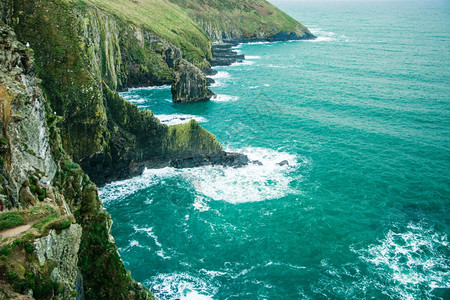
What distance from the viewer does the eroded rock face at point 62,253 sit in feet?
59.8

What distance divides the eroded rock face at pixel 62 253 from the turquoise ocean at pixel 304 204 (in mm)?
15143

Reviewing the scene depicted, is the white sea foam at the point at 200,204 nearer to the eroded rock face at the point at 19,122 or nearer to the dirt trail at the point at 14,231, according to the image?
the eroded rock face at the point at 19,122

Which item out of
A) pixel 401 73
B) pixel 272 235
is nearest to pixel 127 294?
pixel 272 235

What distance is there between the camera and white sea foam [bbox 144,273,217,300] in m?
34.2

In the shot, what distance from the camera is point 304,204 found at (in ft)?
161

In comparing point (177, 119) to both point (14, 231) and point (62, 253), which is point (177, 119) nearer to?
point (62, 253)

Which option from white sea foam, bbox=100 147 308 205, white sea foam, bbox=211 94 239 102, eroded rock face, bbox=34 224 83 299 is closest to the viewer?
eroded rock face, bbox=34 224 83 299

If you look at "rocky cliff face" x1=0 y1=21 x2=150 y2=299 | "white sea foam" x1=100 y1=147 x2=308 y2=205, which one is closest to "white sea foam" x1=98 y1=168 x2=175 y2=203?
"white sea foam" x1=100 y1=147 x2=308 y2=205

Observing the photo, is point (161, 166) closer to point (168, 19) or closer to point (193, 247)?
point (193, 247)

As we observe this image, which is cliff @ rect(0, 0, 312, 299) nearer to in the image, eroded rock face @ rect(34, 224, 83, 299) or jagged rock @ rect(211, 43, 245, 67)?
eroded rock face @ rect(34, 224, 83, 299)

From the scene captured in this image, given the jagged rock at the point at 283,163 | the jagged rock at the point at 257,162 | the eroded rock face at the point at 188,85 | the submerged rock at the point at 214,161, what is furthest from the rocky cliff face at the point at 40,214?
the eroded rock face at the point at 188,85

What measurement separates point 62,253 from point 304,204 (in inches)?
1402

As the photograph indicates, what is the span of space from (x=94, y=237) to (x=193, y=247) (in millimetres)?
14998

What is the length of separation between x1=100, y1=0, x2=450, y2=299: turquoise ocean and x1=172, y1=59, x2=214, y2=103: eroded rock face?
3848 millimetres
